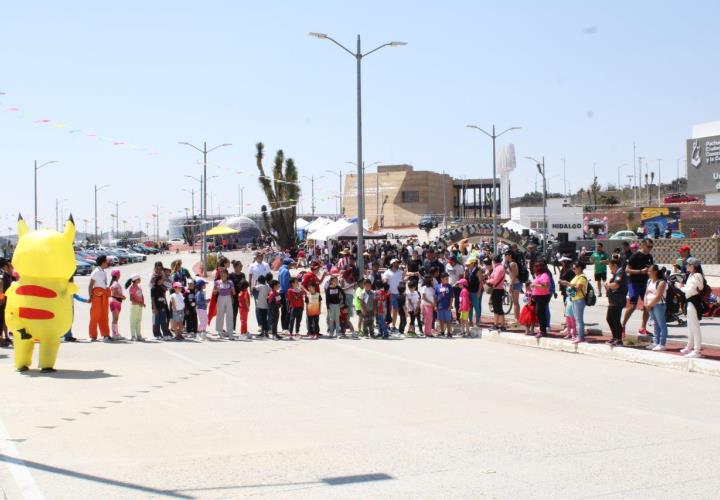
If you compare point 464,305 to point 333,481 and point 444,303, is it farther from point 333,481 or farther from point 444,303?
point 333,481

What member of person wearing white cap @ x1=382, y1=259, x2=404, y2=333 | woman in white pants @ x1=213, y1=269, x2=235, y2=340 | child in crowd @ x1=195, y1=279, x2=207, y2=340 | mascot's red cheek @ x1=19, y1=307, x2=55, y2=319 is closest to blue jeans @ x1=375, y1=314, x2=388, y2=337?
person wearing white cap @ x1=382, y1=259, x2=404, y2=333

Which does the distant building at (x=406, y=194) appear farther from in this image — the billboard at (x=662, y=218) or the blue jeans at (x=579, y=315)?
the blue jeans at (x=579, y=315)

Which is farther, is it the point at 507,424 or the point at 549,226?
the point at 549,226

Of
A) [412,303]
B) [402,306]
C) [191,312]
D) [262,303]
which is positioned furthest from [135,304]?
[412,303]

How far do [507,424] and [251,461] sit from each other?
292 cm

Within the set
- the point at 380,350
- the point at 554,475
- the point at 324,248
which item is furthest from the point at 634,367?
the point at 324,248

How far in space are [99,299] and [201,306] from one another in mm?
2038

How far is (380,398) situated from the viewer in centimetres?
1069

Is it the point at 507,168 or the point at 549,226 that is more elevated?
the point at 507,168

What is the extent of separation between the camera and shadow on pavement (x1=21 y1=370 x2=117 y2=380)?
1242 centimetres

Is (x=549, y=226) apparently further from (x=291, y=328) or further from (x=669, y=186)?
(x=669, y=186)

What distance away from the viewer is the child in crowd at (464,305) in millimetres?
18141

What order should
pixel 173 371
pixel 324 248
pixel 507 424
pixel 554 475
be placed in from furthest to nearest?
pixel 324 248 → pixel 173 371 → pixel 507 424 → pixel 554 475

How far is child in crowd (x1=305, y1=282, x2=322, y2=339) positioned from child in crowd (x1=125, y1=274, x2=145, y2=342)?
339 centimetres
